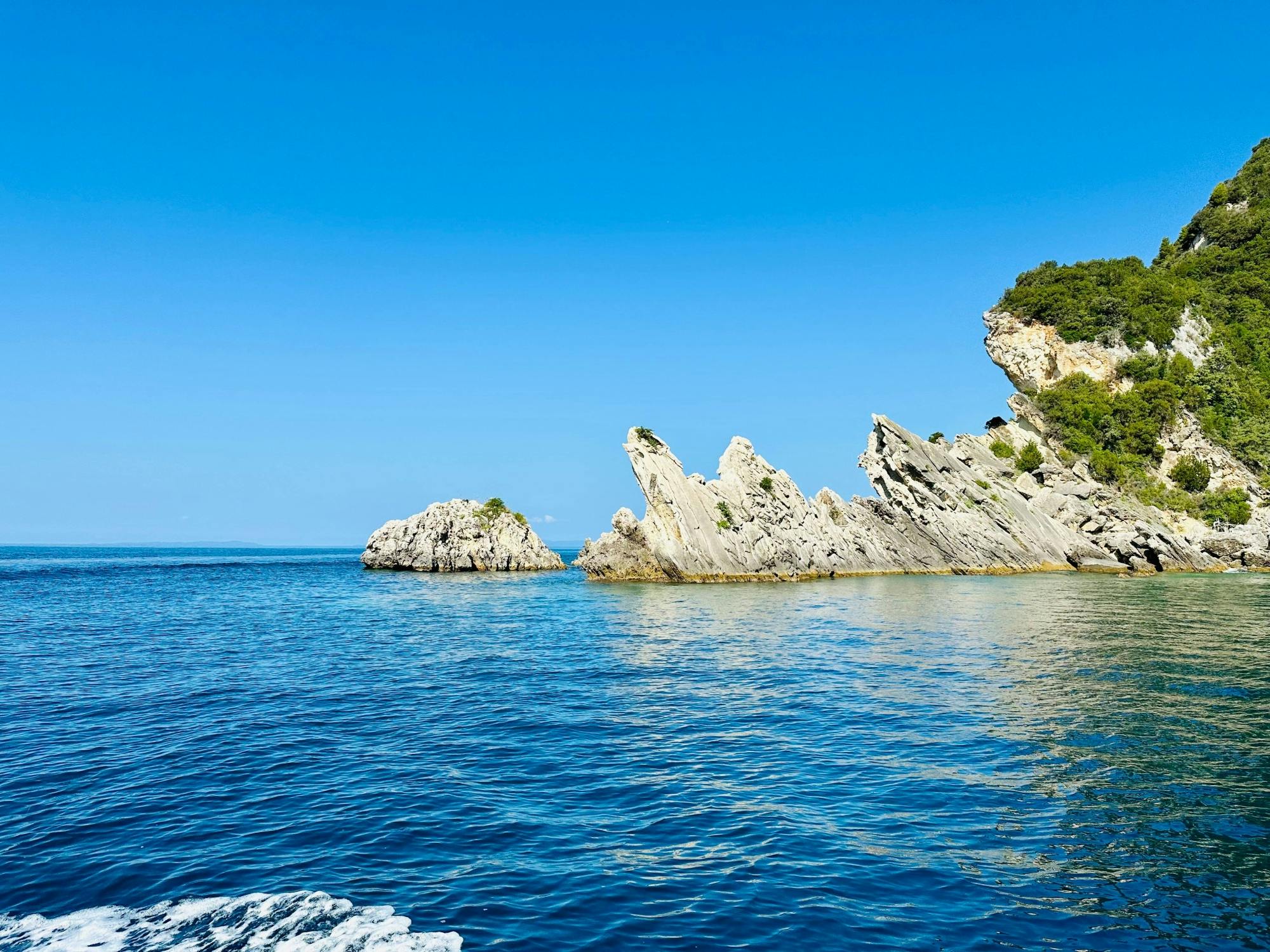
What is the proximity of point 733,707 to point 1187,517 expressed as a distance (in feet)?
327

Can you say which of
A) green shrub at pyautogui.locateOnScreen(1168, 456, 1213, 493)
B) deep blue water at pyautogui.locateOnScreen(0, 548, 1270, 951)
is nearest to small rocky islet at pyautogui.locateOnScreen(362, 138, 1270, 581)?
green shrub at pyautogui.locateOnScreen(1168, 456, 1213, 493)

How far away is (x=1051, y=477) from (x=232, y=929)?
112013 mm

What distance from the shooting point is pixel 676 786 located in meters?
18.3

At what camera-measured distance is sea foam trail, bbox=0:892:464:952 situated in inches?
448

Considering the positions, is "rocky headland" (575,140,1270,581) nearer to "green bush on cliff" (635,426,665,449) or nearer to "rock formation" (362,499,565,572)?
"green bush on cliff" (635,426,665,449)

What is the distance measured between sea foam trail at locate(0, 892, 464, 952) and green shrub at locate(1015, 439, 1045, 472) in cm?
11126

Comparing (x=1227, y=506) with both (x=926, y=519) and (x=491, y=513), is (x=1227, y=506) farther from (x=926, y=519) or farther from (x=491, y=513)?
(x=491, y=513)

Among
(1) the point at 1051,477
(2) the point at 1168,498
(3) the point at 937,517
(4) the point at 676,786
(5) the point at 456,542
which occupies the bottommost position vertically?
(4) the point at 676,786

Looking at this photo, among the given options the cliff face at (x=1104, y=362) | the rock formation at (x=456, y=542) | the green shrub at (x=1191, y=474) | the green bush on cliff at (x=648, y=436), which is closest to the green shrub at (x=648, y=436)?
the green bush on cliff at (x=648, y=436)

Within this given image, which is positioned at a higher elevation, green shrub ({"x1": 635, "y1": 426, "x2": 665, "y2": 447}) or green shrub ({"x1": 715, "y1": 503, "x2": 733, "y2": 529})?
green shrub ({"x1": 635, "y1": 426, "x2": 665, "y2": 447})

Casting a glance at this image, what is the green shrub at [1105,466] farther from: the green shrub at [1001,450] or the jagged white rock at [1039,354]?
the jagged white rock at [1039,354]

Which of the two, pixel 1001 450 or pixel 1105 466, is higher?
pixel 1001 450

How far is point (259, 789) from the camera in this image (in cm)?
1841

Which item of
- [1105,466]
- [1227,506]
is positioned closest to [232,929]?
[1105,466]
